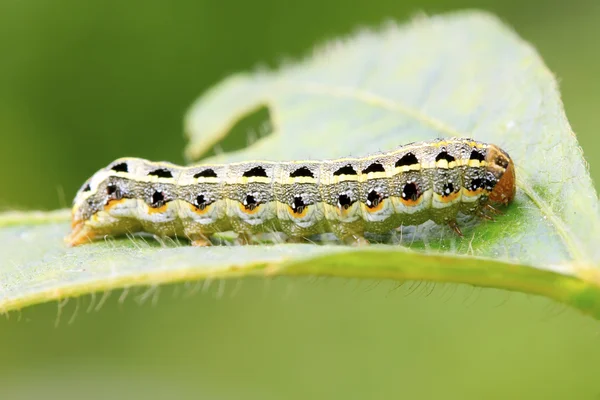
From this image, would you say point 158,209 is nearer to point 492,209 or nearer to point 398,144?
point 398,144

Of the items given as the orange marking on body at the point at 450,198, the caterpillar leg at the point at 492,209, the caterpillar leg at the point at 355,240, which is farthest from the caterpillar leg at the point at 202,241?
the caterpillar leg at the point at 492,209

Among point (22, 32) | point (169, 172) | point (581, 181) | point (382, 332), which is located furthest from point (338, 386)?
point (22, 32)

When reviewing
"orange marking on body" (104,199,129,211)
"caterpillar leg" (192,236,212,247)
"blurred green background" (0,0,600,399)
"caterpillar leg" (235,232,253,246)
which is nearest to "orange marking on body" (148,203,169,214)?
"orange marking on body" (104,199,129,211)

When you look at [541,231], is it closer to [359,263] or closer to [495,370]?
[359,263]

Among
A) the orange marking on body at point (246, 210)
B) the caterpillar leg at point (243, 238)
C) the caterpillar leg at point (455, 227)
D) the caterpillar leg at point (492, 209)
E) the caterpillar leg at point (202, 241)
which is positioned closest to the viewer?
the caterpillar leg at point (492, 209)

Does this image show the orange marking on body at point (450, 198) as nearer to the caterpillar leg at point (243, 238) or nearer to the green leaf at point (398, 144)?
the green leaf at point (398, 144)

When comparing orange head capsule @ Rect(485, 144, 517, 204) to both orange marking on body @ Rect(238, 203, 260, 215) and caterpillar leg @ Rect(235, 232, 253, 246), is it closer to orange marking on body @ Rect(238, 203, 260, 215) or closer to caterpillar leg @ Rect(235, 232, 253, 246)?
orange marking on body @ Rect(238, 203, 260, 215)

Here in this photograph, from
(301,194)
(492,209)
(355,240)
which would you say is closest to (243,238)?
(301,194)
